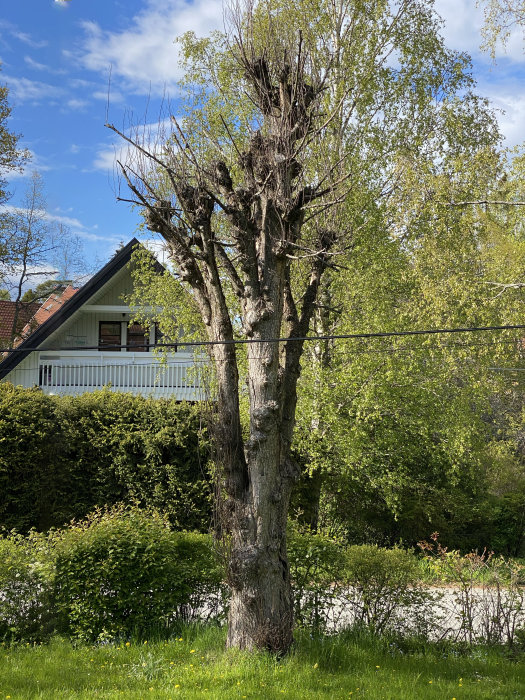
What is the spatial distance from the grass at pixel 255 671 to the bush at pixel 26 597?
37 cm

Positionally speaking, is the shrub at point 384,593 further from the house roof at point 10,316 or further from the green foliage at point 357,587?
the house roof at point 10,316

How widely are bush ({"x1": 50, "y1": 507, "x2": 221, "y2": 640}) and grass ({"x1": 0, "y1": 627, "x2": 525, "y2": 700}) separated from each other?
0.35 meters

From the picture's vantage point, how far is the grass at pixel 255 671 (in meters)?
5.62

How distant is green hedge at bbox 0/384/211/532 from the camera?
11602 mm

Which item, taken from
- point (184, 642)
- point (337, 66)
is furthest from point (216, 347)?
point (337, 66)

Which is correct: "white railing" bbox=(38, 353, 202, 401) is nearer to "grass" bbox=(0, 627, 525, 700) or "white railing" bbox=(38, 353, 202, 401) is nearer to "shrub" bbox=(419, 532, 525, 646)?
"shrub" bbox=(419, 532, 525, 646)

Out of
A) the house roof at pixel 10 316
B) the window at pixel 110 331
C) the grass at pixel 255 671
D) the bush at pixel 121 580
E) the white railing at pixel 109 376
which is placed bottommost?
the grass at pixel 255 671

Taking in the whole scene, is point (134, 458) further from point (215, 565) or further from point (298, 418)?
point (215, 565)

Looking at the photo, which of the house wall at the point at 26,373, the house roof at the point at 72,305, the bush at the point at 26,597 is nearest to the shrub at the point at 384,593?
the bush at the point at 26,597

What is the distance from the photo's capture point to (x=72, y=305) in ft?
64.0

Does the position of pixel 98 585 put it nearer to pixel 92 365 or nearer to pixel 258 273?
pixel 258 273

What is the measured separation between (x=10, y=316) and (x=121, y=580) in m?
22.8

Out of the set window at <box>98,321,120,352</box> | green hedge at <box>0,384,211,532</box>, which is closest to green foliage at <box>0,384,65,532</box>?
green hedge at <box>0,384,211,532</box>

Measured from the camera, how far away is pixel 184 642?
23.0ft
